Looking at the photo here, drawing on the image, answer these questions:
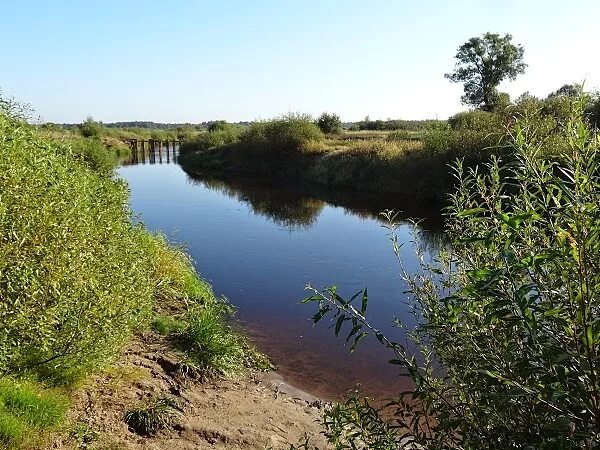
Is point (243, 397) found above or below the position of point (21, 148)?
below

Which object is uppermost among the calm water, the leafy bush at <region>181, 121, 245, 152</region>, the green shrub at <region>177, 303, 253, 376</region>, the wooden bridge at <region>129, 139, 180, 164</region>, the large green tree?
the large green tree

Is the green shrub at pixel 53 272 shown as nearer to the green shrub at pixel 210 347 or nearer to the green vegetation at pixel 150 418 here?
the green vegetation at pixel 150 418

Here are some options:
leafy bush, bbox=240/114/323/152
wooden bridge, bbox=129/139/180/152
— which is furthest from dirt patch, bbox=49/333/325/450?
wooden bridge, bbox=129/139/180/152

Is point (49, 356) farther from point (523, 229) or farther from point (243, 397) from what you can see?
point (523, 229)

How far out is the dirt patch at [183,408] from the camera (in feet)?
18.1

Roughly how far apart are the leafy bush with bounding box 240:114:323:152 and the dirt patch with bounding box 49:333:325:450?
3615 cm

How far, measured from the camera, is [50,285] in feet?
14.6

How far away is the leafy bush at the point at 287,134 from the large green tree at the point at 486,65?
22465 millimetres

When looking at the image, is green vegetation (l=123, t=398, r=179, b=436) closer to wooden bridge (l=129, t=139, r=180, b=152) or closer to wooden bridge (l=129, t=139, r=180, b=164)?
wooden bridge (l=129, t=139, r=180, b=164)

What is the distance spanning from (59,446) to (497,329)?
4101 mm

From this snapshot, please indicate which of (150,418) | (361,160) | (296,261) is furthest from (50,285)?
(361,160)

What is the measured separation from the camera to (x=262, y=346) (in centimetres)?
1009

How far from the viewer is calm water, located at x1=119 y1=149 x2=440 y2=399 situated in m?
9.50

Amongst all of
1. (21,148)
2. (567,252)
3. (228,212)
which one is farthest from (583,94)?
(228,212)
